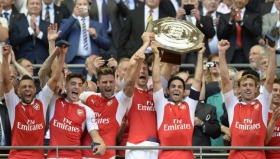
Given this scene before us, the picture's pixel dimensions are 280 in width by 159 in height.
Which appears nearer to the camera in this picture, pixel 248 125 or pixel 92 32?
A: pixel 248 125

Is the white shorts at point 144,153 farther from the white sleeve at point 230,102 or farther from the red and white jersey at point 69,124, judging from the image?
the white sleeve at point 230,102

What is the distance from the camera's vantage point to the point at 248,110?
16.6 m

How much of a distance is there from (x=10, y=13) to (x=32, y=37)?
78cm

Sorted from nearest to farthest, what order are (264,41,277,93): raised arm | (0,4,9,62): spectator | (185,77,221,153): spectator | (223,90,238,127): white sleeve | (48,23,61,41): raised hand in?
1. (264,41,277,93): raised arm
2. (223,90,238,127): white sleeve
3. (185,77,221,153): spectator
4. (48,23,61,41): raised hand
5. (0,4,9,62): spectator

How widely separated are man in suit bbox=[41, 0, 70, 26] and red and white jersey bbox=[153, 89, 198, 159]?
182 inches

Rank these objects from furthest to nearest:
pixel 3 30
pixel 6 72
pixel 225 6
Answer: pixel 225 6 → pixel 3 30 → pixel 6 72

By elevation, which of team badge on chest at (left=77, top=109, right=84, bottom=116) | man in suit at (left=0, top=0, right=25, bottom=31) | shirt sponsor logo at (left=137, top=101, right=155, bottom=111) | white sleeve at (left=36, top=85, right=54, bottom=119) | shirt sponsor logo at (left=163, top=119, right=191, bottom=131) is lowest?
shirt sponsor logo at (left=163, top=119, right=191, bottom=131)

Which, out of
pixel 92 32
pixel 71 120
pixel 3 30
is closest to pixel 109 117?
pixel 71 120

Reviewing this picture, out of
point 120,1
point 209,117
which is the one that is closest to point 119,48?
point 120,1

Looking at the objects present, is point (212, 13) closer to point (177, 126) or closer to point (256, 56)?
point (256, 56)

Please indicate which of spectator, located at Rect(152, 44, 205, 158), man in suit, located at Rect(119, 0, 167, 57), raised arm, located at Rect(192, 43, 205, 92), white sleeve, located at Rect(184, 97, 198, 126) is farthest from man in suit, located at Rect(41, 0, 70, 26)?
white sleeve, located at Rect(184, 97, 198, 126)

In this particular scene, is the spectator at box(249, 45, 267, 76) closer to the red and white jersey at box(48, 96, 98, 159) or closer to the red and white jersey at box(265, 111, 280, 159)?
the red and white jersey at box(265, 111, 280, 159)

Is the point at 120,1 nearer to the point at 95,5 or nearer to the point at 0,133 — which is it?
the point at 95,5

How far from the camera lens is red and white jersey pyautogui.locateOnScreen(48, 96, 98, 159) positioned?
1648 cm
